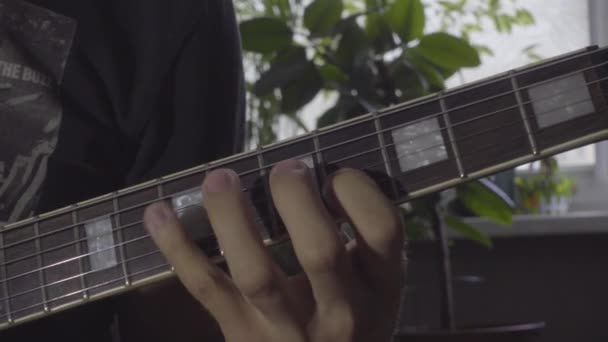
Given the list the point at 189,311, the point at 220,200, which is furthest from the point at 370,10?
the point at 220,200

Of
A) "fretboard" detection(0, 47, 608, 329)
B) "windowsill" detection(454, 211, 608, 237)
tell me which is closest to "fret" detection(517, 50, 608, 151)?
"fretboard" detection(0, 47, 608, 329)

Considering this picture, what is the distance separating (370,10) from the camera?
119 cm

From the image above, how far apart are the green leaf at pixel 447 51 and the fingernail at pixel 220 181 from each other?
64 centimetres

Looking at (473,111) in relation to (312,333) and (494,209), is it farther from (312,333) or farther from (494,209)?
(494,209)

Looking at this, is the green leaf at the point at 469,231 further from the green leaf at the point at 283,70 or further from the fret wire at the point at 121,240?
the fret wire at the point at 121,240

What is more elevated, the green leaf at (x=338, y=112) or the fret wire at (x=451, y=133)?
the green leaf at (x=338, y=112)

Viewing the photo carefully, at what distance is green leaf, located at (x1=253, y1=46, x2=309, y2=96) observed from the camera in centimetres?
114

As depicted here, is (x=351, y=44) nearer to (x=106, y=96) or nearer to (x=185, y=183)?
(x=106, y=96)

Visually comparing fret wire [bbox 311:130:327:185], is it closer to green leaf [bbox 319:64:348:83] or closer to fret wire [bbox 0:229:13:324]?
Result: fret wire [bbox 0:229:13:324]

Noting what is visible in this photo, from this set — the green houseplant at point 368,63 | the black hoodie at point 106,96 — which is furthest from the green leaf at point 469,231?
the black hoodie at point 106,96

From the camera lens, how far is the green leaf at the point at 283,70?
3.73 ft

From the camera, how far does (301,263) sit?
1.75 ft

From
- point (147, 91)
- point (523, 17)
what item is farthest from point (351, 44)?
point (523, 17)

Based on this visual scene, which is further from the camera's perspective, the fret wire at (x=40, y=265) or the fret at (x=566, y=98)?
the fret wire at (x=40, y=265)
